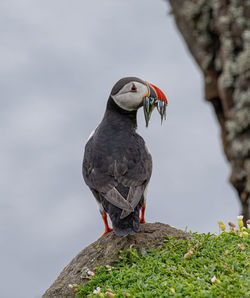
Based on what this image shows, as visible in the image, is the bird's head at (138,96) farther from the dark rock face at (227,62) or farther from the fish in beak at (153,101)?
the dark rock face at (227,62)

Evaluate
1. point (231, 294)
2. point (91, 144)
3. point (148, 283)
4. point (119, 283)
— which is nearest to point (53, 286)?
point (119, 283)

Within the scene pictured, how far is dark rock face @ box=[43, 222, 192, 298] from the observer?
5.22 m

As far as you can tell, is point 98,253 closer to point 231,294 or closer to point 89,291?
point 89,291

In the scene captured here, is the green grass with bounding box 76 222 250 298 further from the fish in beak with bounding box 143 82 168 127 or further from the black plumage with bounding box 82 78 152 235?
the fish in beak with bounding box 143 82 168 127

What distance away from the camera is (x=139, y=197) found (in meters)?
5.20

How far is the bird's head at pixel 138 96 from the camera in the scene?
6.05 meters

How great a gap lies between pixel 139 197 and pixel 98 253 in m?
0.95

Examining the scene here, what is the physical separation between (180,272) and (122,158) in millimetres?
1696

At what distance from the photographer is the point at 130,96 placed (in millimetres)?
6078

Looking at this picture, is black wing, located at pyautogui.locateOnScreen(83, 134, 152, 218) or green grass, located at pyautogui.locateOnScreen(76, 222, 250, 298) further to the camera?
black wing, located at pyautogui.locateOnScreen(83, 134, 152, 218)

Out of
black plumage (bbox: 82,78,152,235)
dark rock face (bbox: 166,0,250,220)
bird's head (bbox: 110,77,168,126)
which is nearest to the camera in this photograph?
dark rock face (bbox: 166,0,250,220)

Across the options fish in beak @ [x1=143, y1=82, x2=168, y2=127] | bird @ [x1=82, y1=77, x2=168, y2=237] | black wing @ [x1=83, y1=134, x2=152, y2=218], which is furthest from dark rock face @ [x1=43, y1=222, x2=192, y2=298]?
fish in beak @ [x1=143, y1=82, x2=168, y2=127]

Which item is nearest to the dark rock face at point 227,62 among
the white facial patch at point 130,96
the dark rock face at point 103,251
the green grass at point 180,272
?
the green grass at point 180,272

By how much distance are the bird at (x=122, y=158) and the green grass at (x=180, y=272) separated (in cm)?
46
